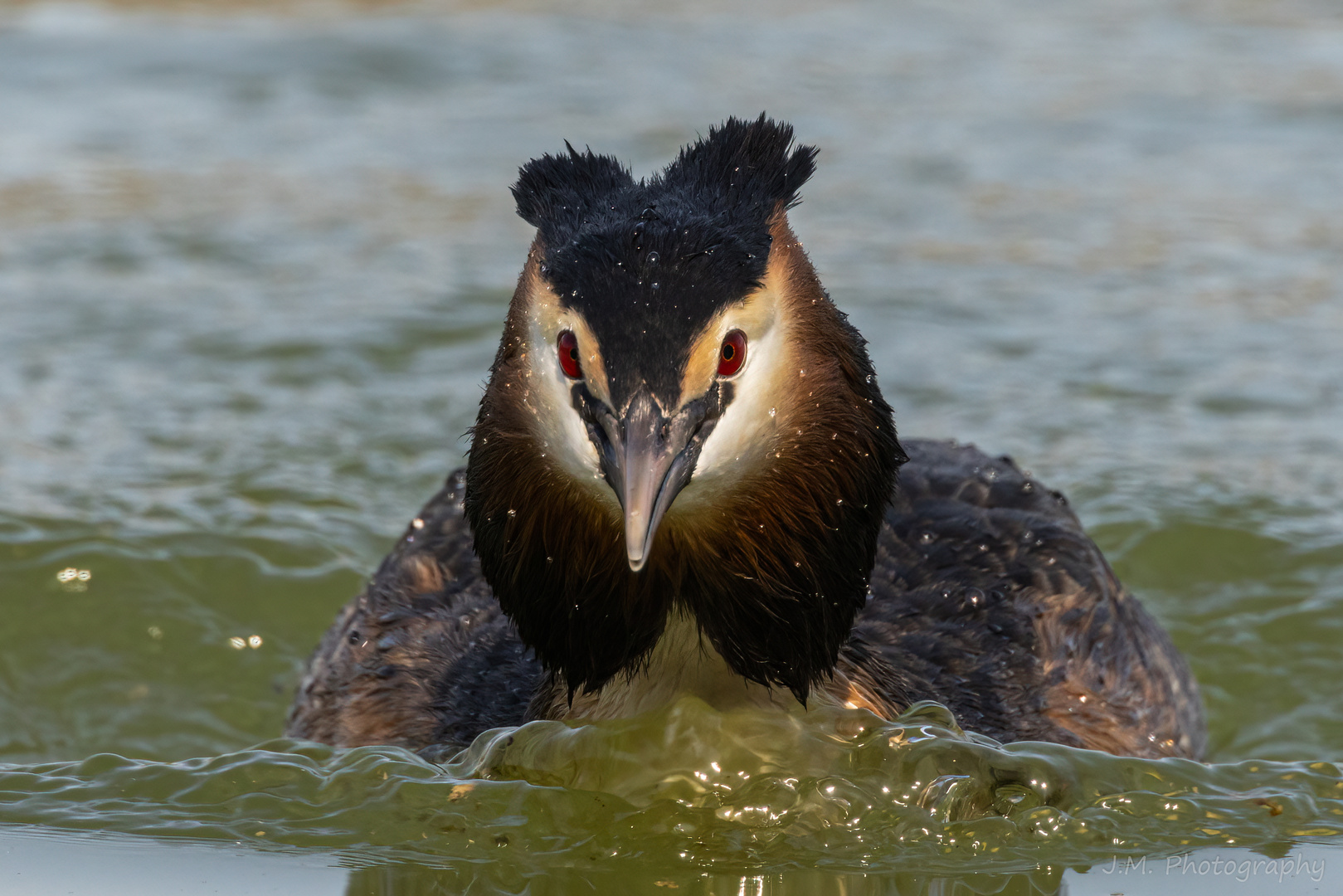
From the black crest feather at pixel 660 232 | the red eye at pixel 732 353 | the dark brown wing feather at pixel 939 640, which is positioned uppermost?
the black crest feather at pixel 660 232

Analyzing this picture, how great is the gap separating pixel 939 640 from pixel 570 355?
208 centimetres

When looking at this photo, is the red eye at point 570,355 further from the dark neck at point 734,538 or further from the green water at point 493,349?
the green water at point 493,349

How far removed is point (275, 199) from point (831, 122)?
429 centimetres

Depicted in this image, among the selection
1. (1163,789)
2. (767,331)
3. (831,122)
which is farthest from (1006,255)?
(767,331)

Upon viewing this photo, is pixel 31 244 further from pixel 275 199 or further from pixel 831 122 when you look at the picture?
pixel 831 122

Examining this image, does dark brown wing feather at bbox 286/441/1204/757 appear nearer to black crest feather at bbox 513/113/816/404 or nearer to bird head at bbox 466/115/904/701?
bird head at bbox 466/115/904/701

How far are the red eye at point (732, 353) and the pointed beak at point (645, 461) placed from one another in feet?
0.50

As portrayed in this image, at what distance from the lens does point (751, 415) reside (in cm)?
477

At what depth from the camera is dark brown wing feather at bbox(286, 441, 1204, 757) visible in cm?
610

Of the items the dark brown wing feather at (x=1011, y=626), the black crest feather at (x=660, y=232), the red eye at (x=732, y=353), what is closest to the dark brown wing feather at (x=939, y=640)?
the dark brown wing feather at (x=1011, y=626)

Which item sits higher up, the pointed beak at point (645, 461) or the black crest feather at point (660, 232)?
the black crest feather at point (660, 232)

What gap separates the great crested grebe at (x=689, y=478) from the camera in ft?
15.3

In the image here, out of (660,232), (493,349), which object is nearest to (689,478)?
(660,232)

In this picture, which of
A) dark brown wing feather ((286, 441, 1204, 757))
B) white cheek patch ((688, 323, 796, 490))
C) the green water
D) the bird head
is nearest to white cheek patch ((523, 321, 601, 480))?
the bird head
